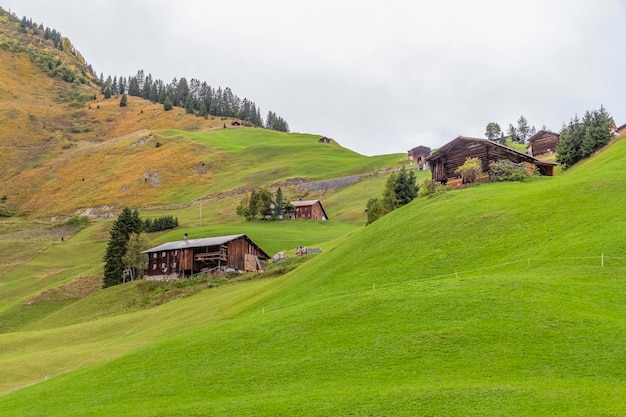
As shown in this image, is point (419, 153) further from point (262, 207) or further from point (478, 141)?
→ point (478, 141)

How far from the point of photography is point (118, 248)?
277 ft

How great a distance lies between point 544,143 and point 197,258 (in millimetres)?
Answer: 80396

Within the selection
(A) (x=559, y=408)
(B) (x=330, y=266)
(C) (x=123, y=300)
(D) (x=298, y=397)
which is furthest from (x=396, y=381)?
(C) (x=123, y=300)

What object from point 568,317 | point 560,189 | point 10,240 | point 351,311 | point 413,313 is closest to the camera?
point 568,317

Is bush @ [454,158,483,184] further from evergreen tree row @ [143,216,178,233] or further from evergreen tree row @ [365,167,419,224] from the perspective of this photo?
evergreen tree row @ [143,216,178,233]

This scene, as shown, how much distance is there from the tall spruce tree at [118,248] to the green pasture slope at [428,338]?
35.0 meters

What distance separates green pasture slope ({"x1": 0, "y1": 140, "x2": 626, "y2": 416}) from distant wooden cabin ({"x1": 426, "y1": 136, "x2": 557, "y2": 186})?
19.0 m

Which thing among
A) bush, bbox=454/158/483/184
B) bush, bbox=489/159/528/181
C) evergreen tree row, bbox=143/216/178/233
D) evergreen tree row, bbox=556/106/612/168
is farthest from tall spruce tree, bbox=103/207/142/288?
evergreen tree row, bbox=556/106/612/168

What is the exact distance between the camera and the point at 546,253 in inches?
1302

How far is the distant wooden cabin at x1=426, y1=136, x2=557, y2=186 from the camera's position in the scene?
63938mm

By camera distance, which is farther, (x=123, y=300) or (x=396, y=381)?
(x=123, y=300)

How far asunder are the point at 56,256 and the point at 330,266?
83339 mm

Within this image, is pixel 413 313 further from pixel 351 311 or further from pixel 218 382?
pixel 218 382

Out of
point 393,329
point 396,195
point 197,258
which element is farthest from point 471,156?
point 393,329
